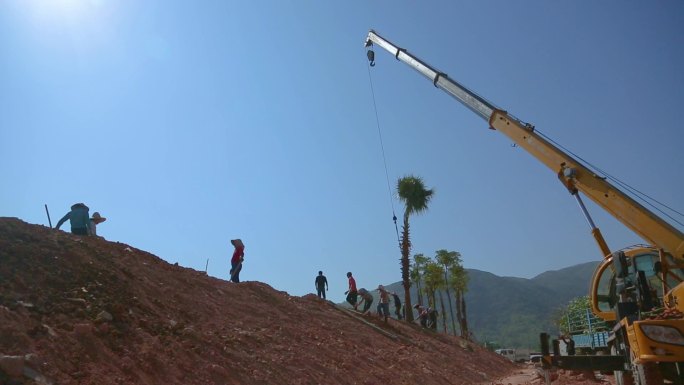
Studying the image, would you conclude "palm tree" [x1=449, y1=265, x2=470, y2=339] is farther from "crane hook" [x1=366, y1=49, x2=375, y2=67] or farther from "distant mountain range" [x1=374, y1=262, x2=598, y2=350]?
"distant mountain range" [x1=374, y1=262, x2=598, y2=350]

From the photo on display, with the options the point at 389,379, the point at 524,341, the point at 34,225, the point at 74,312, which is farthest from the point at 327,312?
the point at 524,341

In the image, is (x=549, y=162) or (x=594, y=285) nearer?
(x=594, y=285)

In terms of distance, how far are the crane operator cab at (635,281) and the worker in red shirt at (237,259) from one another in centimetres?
1120

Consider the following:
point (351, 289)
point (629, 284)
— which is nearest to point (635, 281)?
point (629, 284)

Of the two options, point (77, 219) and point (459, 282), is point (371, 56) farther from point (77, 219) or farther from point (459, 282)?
point (459, 282)

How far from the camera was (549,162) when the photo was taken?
13016mm

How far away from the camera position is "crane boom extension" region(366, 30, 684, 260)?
1016cm

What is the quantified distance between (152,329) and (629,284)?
806 centimetres

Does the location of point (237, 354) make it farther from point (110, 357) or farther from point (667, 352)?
point (667, 352)

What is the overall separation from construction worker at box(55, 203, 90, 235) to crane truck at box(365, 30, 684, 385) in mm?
10861

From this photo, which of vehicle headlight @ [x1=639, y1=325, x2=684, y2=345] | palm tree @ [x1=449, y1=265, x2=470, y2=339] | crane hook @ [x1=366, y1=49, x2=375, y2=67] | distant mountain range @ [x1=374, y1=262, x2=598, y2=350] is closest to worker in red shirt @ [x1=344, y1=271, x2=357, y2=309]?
crane hook @ [x1=366, y1=49, x2=375, y2=67]

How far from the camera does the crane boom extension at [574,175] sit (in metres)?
10.2

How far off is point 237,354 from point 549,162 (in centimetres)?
795

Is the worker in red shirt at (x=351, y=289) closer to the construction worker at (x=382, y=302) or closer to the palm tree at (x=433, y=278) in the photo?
the construction worker at (x=382, y=302)
